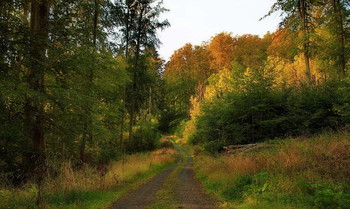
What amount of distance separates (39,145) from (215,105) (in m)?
11.8

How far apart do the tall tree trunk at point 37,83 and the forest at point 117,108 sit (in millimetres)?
43

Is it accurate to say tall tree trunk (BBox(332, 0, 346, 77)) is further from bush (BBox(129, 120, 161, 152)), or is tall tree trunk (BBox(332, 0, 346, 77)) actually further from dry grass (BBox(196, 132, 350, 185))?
bush (BBox(129, 120, 161, 152))

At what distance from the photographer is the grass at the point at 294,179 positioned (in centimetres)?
583

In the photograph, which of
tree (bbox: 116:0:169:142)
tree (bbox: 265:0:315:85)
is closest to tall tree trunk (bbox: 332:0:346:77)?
tree (bbox: 265:0:315:85)

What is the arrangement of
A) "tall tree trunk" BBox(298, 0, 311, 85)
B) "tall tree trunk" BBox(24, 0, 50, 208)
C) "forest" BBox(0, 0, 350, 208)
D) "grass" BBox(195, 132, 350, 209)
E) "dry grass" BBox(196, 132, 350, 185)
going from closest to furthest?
1. "grass" BBox(195, 132, 350, 209)
2. "dry grass" BBox(196, 132, 350, 185)
3. "forest" BBox(0, 0, 350, 208)
4. "tall tree trunk" BBox(24, 0, 50, 208)
5. "tall tree trunk" BBox(298, 0, 311, 85)

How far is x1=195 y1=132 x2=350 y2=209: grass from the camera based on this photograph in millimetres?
5828

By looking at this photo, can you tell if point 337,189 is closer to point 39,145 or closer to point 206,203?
point 206,203

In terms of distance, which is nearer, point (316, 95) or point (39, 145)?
point (39, 145)

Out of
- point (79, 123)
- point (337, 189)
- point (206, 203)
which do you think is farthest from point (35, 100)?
point (337, 189)

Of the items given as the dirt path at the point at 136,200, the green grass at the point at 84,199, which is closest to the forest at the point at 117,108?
the green grass at the point at 84,199

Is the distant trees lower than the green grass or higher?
higher

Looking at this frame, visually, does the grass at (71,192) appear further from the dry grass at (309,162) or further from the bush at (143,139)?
the bush at (143,139)

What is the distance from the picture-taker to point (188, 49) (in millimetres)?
47500

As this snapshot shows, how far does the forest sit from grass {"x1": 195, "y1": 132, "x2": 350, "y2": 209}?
0.04 m
